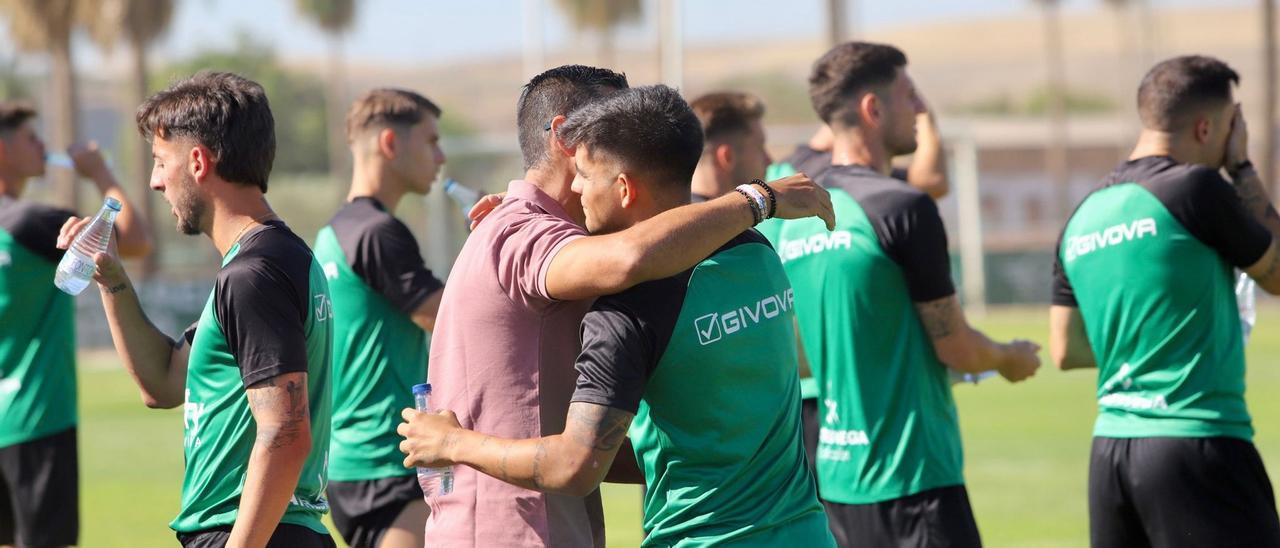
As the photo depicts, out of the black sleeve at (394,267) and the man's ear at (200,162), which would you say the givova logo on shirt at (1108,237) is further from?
the man's ear at (200,162)

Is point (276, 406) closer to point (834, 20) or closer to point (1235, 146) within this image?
point (1235, 146)

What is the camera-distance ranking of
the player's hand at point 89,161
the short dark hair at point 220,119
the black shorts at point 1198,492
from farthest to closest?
the player's hand at point 89,161 < the black shorts at point 1198,492 < the short dark hair at point 220,119

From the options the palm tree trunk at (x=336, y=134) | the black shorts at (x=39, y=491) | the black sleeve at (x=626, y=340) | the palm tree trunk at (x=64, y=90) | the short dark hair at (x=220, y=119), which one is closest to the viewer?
the black sleeve at (x=626, y=340)

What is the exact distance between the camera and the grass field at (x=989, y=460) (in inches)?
421

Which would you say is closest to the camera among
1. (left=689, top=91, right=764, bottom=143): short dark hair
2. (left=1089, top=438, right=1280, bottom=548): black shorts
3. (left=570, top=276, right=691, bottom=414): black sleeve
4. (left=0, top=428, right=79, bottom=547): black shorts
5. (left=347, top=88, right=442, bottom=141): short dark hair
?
(left=570, top=276, right=691, bottom=414): black sleeve

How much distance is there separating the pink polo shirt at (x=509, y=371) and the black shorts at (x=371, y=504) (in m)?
2.52

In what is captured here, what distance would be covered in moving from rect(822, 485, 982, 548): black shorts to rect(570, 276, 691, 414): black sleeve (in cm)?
229

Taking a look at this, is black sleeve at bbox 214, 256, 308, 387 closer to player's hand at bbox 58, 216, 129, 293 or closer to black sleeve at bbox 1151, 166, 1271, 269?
player's hand at bbox 58, 216, 129, 293

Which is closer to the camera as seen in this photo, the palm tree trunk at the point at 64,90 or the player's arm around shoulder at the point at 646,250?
the player's arm around shoulder at the point at 646,250

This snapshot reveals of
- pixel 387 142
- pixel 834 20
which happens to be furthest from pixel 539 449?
pixel 834 20

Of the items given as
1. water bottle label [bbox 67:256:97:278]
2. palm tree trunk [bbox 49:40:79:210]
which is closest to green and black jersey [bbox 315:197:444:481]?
water bottle label [bbox 67:256:97:278]

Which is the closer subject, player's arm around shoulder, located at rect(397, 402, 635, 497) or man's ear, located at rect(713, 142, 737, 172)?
player's arm around shoulder, located at rect(397, 402, 635, 497)

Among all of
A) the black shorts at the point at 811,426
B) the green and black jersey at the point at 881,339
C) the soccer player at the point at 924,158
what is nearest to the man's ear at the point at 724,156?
the soccer player at the point at 924,158

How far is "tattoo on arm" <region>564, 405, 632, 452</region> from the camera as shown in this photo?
3.48 meters
